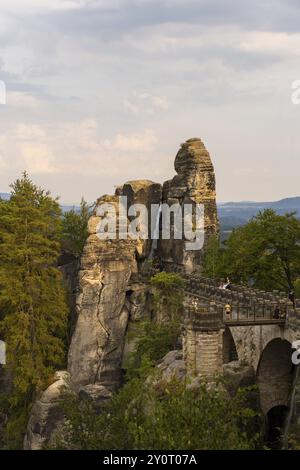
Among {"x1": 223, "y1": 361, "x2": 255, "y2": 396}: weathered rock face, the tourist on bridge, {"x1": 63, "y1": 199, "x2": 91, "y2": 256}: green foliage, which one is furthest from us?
{"x1": 63, "y1": 199, "x2": 91, "y2": 256}: green foliage

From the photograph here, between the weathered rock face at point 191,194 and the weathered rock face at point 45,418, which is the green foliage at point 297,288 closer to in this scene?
the weathered rock face at point 191,194

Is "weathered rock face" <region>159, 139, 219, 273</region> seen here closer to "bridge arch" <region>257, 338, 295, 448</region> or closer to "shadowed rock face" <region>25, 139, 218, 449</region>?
"shadowed rock face" <region>25, 139, 218, 449</region>

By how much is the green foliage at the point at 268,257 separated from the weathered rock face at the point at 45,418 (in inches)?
657

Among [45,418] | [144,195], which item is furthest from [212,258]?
[45,418]

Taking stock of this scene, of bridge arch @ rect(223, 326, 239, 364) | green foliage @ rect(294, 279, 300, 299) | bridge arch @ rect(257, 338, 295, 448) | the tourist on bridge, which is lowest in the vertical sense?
bridge arch @ rect(257, 338, 295, 448)

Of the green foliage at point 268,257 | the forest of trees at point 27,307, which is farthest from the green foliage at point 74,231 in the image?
the green foliage at point 268,257

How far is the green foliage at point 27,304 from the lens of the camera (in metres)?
49.5

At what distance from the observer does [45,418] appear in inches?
1817

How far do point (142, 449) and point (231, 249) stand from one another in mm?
34947

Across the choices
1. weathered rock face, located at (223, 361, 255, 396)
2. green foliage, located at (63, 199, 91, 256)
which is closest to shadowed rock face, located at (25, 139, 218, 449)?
green foliage, located at (63, 199, 91, 256)

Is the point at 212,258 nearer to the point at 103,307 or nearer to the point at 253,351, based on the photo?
the point at 103,307

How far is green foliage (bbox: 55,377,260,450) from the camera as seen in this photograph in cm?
2455

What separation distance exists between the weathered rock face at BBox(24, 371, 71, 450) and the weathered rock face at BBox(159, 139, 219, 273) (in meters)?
19.6

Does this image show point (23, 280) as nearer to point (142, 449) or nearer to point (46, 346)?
point (46, 346)
